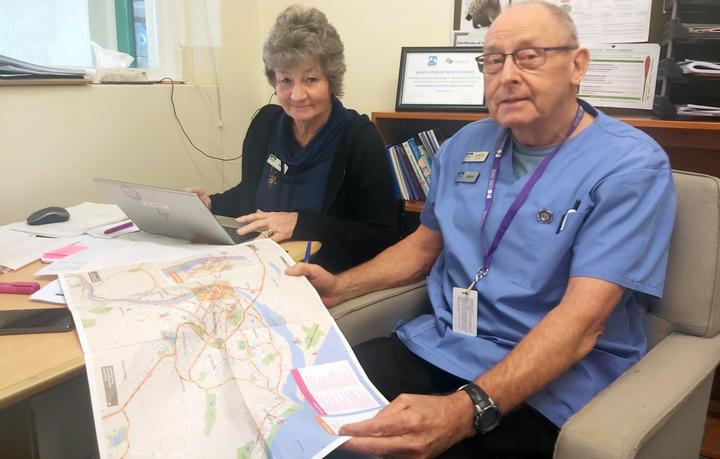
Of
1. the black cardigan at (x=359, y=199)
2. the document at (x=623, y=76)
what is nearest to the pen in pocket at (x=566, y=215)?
the black cardigan at (x=359, y=199)

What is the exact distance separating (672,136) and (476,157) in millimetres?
901

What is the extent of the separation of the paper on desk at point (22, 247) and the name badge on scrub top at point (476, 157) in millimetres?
946

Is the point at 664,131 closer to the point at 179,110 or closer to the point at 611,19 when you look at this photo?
the point at 611,19

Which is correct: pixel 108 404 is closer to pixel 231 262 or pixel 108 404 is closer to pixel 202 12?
pixel 231 262

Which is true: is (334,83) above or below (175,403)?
above

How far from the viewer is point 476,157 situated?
1.32 m

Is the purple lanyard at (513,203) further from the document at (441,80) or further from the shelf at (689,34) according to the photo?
the document at (441,80)

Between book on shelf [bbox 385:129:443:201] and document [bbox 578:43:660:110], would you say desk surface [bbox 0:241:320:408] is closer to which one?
book on shelf [bbox 385:129:443:201]

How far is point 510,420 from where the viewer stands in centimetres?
104

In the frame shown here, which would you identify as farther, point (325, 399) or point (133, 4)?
point (133, 4)

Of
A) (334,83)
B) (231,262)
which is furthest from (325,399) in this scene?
(334,83)

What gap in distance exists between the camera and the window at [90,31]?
6.05 feet

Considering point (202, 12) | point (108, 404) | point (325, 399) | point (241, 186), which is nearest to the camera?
point (108, 404)

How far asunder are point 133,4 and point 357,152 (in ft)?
4.31
